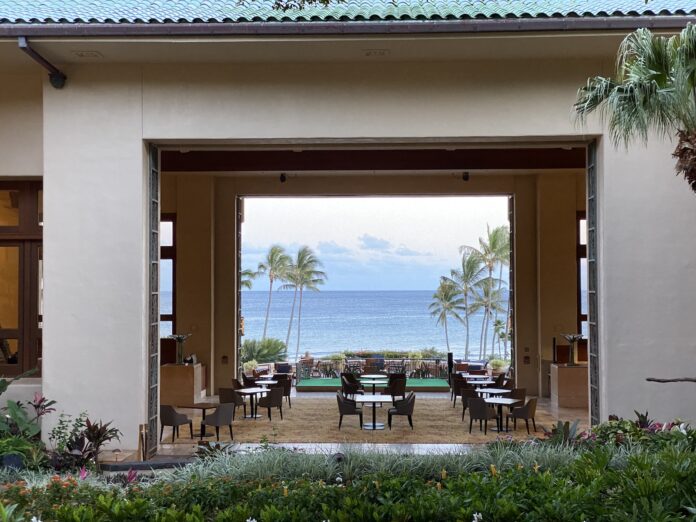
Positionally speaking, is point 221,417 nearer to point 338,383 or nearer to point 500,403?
point 500,403

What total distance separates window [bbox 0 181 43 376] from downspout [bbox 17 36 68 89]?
6.80ft

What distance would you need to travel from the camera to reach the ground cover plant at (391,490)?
4.21 m

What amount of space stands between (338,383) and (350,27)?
1280 cm

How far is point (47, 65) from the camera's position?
30.5 ft

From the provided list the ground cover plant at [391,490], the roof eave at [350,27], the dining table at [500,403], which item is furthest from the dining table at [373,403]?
the roof eave at [350,27]

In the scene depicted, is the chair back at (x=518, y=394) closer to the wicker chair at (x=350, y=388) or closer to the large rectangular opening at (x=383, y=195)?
the large rectangular opening at (x=383, y=195)

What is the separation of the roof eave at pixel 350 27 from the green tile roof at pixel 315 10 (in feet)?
0.42

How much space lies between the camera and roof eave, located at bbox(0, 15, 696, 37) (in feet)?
27.8

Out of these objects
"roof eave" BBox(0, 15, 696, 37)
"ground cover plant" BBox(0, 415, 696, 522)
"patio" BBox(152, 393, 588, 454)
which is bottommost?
"patio" BBox(152, 393, 588, 454)

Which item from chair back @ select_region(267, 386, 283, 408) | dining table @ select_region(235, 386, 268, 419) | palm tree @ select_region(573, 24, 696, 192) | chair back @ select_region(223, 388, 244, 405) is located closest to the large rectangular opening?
dining table @ select_region(235, 386, 268, 419)

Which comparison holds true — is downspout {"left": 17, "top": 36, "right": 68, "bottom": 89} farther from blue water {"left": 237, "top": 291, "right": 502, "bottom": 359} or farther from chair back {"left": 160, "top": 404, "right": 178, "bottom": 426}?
blue water {"left": 237, "top": 291, "right": 502, "bottom": 359}

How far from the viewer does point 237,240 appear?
1814cm

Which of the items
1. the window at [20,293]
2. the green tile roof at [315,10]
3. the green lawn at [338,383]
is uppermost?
the green tile roof at [315,10]

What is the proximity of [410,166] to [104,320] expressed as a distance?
788cm
